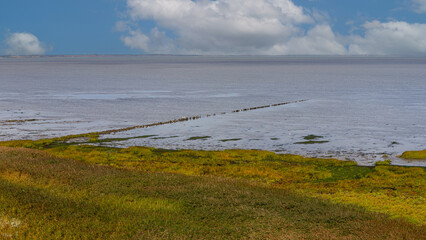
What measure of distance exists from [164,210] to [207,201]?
185 centimetres

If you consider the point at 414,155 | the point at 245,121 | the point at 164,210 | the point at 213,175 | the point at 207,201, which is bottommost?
the point at 414,155

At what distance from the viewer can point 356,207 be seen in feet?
55.6

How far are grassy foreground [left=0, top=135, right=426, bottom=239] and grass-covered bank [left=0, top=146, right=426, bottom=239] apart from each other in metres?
0.03

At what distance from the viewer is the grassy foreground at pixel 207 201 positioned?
543 inches

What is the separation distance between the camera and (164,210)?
15.8 m

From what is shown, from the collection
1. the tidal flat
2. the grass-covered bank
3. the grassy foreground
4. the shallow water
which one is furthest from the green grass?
the grass-covered bank

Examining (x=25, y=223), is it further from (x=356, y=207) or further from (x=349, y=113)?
(x=349, y=113)

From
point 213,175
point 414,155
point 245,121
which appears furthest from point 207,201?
point 245,121

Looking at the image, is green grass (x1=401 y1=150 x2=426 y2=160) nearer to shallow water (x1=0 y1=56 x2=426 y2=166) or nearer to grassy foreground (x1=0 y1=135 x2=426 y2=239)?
shallow water (x1=0 y1=56 x2=426 y2=166)

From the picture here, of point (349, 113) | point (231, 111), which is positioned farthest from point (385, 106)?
point (231, 111)

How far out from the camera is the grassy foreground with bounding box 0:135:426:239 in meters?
13.8

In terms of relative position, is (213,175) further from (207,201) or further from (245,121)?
(245,121)

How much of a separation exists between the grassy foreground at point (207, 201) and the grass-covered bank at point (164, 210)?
0.03 m

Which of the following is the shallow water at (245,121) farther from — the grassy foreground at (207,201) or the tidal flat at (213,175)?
the grassy foreground at (207,201)
